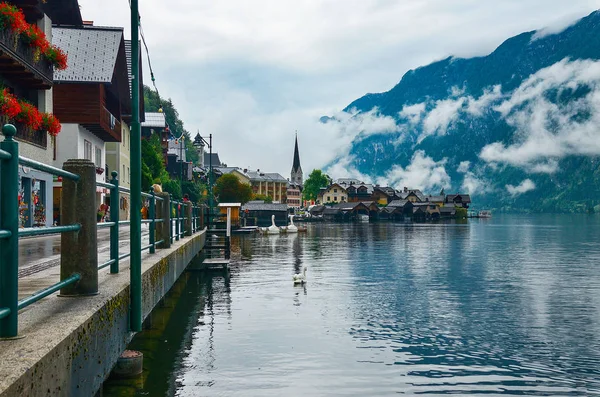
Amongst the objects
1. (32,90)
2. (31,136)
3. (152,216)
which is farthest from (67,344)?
(32,90)

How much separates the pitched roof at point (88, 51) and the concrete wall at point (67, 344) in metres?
34.2

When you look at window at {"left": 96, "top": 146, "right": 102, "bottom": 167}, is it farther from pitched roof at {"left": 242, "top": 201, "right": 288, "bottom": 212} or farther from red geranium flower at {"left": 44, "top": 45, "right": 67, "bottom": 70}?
pitched roof at {"left": 242, "top": 201, "right": 288, "bottom": 212}

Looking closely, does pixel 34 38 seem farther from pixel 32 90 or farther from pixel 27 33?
pixel 32 90

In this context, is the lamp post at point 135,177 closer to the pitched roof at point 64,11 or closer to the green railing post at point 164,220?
the green railing post at point 164,220

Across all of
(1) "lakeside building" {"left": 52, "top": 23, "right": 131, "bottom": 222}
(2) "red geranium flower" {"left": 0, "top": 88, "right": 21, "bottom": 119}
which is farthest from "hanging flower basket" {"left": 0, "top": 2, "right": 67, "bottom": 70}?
(1) "lakeside building" {"left": 52, "top": 23, "right": 131, "bottom": 222}

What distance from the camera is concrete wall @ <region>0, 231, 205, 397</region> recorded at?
492cm

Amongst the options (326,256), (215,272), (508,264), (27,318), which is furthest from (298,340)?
(326,256)

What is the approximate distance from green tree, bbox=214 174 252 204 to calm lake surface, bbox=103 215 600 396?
11951 centimetres

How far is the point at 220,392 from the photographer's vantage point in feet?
40.3

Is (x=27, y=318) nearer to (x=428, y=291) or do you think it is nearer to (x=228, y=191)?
(x=428, y=291)

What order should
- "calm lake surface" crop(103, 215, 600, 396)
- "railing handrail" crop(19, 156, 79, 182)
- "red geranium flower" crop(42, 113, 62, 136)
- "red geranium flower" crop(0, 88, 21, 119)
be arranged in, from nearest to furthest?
"railing handrail" crop(19, 156, 79, 182), "calm lake surface" crop(103, 215, 600, 396), "red geranium flower" crop(0, 88, 21, 119), "red geranium flower" crop(42, 113, 62, 136)

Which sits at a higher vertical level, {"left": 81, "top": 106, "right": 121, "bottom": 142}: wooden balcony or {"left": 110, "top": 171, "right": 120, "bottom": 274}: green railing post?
{"left": 81, "top": 106, "right": 121, "bottom": 142}: wooden balcony

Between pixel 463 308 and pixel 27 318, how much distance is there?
19552mm

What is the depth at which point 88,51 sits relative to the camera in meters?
43.9
